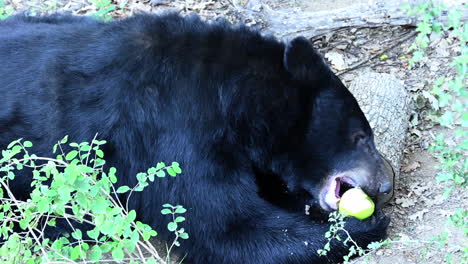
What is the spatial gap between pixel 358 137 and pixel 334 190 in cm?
38

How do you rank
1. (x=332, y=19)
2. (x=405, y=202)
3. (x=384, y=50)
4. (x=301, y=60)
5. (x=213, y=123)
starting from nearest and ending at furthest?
(x=213, y=123) < (x=301, y=60) < (x=405, y=202) < (x=332, y=19) < (x=384, y=50)

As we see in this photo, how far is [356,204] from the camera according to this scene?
4059mm

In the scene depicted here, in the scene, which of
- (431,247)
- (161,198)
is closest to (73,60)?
(161,198)

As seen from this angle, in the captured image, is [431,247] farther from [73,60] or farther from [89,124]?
[73,60]

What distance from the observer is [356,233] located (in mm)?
4164

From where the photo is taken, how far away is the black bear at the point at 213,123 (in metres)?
3.99

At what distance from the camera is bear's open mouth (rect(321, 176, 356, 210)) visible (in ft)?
13.7

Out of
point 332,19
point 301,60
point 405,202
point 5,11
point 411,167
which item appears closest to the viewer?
point 301,60

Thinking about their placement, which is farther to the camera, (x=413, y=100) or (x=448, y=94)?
(x=413, y=100)

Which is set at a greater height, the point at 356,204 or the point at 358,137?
Result: the point at 358,137

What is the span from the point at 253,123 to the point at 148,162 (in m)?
0.69

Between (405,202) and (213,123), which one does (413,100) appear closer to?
(405,202)

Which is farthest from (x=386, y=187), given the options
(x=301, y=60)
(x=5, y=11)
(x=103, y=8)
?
(x=5, y=11)

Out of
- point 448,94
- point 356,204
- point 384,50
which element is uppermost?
point 448,94
